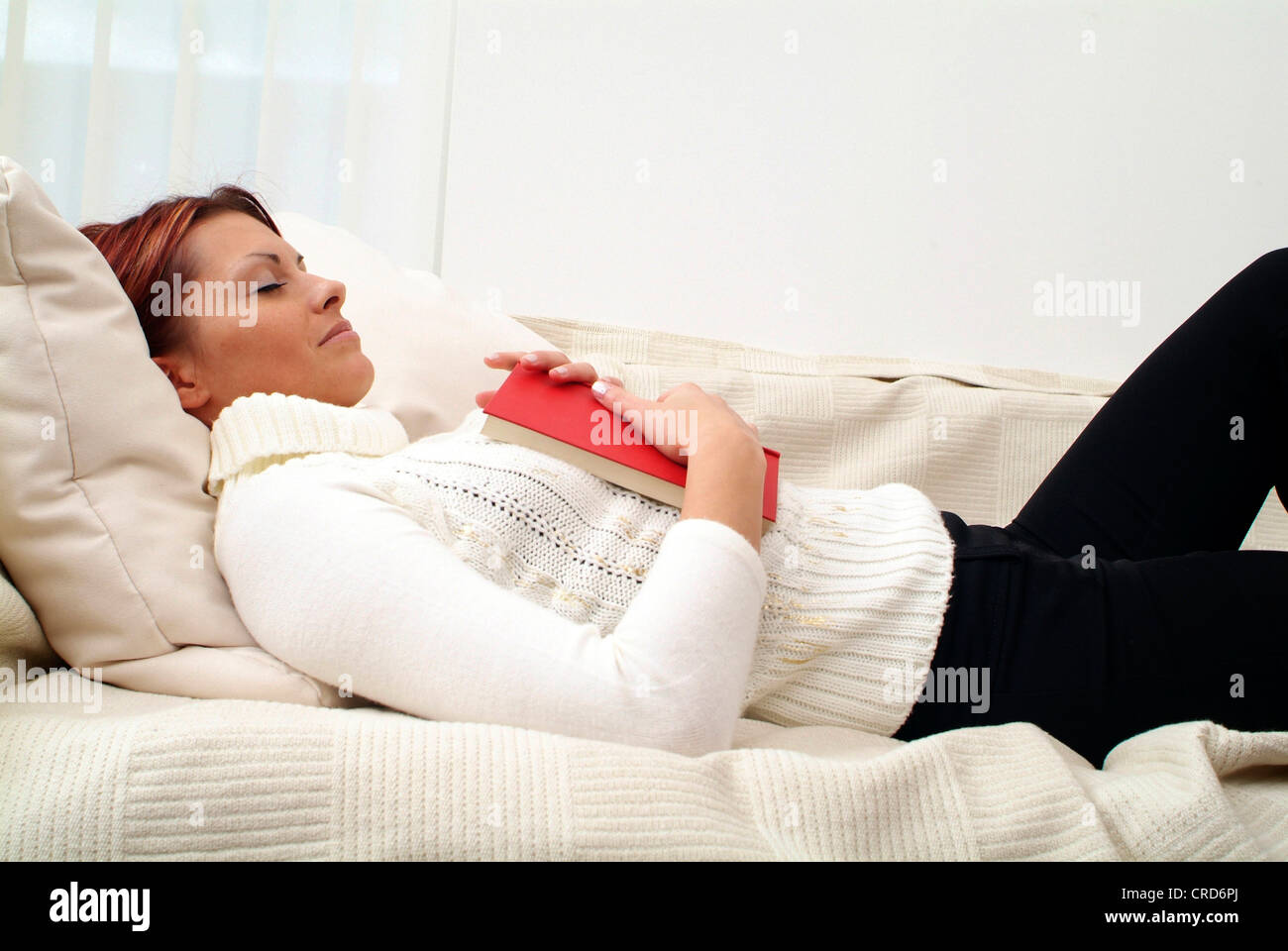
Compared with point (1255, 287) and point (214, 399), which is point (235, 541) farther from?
point (1255, 287)

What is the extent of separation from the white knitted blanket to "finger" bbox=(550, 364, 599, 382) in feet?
1.05

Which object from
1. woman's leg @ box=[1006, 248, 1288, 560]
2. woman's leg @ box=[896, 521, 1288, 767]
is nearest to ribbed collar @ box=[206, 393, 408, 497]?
woman's leg @ box=[896, 521, 1288, 767]

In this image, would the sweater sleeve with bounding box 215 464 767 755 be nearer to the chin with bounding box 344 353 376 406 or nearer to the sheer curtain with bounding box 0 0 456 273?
the chin with bounding box 344 353 376 406

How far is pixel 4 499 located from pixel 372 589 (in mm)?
293

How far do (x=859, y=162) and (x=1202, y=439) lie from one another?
41.5 inches

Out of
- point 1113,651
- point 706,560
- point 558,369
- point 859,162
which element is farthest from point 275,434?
point 859,162

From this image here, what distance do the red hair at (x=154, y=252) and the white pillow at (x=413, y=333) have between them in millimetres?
205

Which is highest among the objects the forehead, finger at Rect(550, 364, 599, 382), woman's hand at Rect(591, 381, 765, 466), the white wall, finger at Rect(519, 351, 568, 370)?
the white wall

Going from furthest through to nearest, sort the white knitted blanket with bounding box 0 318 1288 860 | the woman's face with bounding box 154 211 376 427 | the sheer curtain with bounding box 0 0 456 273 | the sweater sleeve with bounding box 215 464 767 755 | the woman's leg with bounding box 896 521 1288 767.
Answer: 1. the sheer curtain with bounding box 0 0 456 273
2. the woman's face with bounding box 154 211 376 427
3. the woman's leg with bounding box 896 521 1288 767
4. the sweater sleeve with bounding box 215 464 767 755
5. the white knitted blanket with bounding box 0 318 1288 860

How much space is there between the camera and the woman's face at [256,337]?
0.93 m

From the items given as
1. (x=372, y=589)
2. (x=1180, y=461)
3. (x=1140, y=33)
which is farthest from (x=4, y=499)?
(x=1140, y=33)

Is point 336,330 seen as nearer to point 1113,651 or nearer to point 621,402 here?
point 621,402

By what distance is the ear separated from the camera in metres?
0.94

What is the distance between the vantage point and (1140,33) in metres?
1.85
